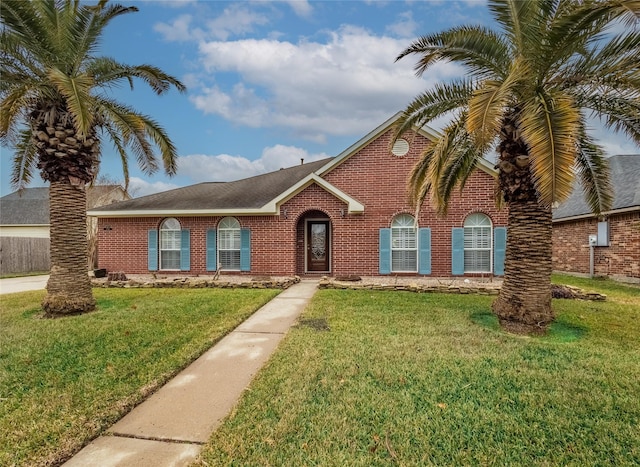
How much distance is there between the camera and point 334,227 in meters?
13.9

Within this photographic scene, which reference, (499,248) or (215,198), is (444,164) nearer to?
(499,248)

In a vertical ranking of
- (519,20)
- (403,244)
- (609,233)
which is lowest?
(403,244)

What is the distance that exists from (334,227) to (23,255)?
1730cm

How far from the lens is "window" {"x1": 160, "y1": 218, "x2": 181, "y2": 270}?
15.1 meters

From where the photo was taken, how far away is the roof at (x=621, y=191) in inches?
534

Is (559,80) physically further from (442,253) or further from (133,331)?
(133,331)

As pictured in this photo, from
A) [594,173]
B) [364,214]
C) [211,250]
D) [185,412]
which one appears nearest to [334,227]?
[364,214]

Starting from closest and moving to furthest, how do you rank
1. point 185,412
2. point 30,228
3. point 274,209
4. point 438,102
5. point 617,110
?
point 185,412
point 617,110
point 438,102
point 274,209
point 30,228

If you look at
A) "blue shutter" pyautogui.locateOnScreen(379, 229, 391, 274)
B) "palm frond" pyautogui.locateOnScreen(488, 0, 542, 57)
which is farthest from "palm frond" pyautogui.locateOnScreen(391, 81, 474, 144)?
"blue shutter" pyautogui.locateOnScreen(379, 229, 391, 274)

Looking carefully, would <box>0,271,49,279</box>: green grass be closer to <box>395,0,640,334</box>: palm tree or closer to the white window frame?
the white window frame

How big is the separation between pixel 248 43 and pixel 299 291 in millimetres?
8572

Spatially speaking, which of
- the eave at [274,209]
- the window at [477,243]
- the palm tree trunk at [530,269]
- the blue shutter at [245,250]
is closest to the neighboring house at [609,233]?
the window at [477,243]

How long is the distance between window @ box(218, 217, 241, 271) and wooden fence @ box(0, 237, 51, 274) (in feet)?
40.5

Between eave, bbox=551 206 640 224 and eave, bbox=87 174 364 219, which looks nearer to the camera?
eave, bbox=551 206 640 224
